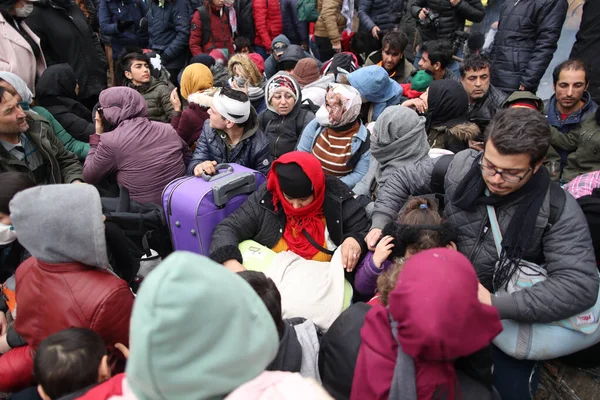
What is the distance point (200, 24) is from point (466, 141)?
4.72 m

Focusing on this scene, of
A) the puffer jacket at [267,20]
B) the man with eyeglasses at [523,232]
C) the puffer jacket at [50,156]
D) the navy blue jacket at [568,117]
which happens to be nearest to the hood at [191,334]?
the man with eyeglasses at [523,232]

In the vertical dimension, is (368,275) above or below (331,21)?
below

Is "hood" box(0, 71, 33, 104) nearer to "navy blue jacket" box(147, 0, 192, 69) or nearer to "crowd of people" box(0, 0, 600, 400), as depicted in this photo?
"crowd of people" box(0, 0, 600, 400)

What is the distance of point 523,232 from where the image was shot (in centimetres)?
208

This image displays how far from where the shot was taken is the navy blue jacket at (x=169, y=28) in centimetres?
649

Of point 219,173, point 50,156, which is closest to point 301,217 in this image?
point 219,173

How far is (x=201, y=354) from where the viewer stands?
1.14 meters

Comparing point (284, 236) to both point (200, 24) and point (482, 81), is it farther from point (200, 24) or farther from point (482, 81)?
point (200, 24)

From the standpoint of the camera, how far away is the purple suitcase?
3074 millimetres

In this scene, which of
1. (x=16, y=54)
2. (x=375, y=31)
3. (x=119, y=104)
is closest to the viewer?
(x=119, y=104)

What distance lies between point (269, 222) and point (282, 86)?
1659 millimetres

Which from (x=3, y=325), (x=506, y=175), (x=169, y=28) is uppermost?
(x=506, y=175)

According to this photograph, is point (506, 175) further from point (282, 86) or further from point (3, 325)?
point (3, 325)

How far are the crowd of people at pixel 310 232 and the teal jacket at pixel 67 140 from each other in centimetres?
1
